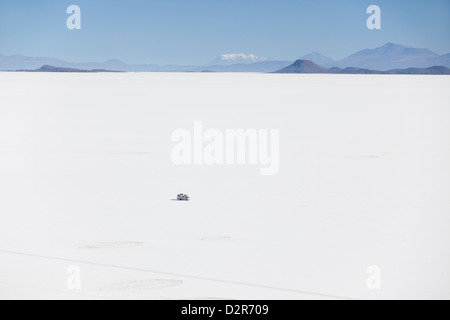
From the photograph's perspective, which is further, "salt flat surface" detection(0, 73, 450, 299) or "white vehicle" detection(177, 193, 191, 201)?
"white vehicle" detection(177, 193, 191, 201)

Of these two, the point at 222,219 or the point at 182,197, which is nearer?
the point at 222,219

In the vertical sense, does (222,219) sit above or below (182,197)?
below

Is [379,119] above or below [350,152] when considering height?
above

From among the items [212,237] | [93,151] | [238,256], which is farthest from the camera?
[93,151]

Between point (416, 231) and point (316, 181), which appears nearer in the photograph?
point (416, 231)

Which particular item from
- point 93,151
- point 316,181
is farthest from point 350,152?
point 93,151

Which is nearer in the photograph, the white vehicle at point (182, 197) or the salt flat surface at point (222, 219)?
the salt flat surface at point (222, 219)
